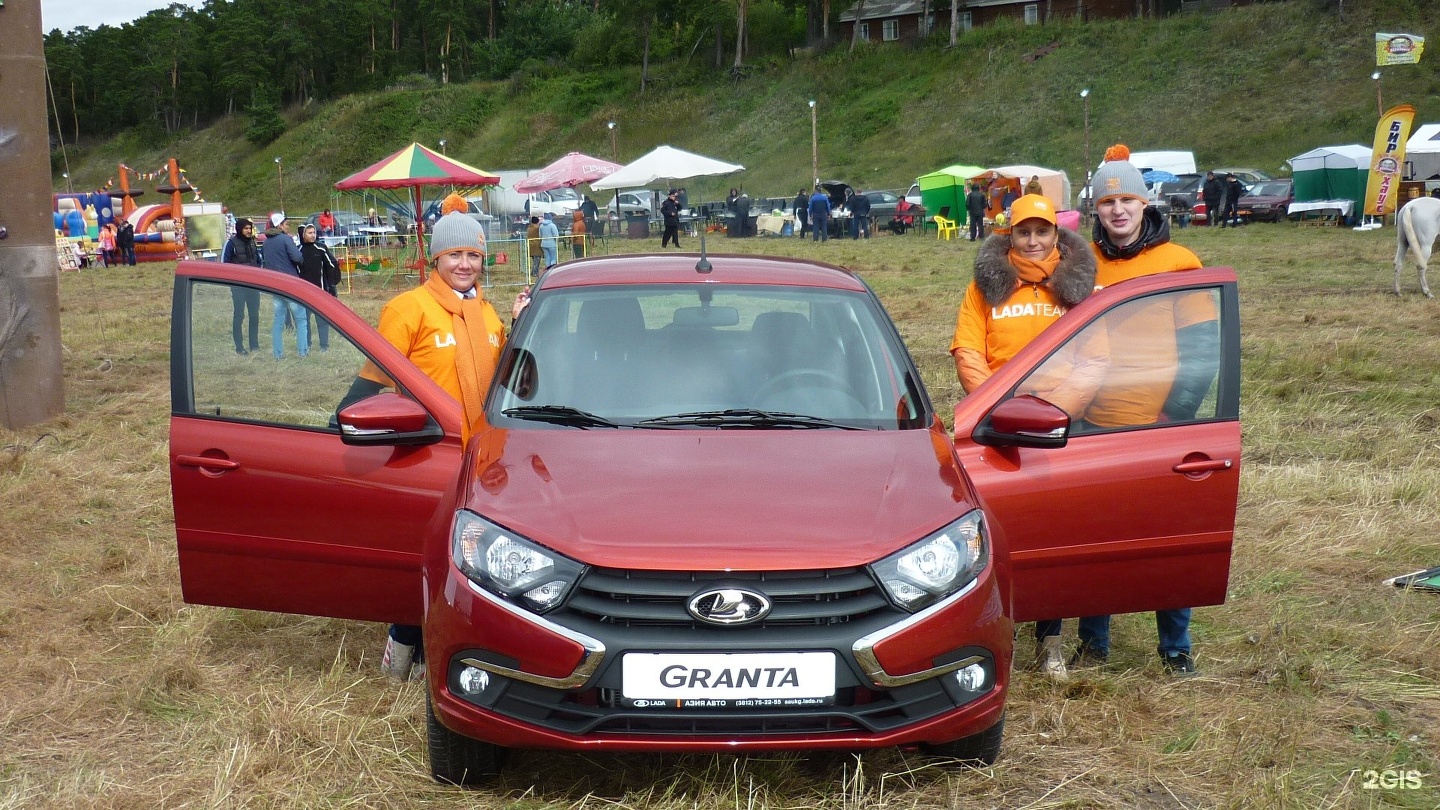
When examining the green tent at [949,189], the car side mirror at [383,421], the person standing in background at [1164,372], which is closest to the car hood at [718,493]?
the car side mirror at [383,421]

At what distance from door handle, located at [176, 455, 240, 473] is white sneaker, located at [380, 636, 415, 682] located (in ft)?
2.76

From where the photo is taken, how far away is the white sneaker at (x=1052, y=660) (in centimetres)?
469

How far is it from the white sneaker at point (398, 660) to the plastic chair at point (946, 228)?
113 ft

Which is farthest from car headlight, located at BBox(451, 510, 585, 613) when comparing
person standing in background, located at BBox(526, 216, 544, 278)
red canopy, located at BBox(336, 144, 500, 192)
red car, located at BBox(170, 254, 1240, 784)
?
person standing in background, located at BBox(526, 216, 544, 278)

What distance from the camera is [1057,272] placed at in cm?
495

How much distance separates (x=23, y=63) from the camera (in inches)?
380

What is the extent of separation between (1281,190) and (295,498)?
36.1 meters

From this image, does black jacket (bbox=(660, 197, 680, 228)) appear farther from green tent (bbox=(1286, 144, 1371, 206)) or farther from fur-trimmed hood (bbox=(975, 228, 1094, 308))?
fur-trimmed hood (bbox=(975, 228, 1094, 308))

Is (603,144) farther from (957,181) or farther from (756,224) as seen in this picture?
(957,181)

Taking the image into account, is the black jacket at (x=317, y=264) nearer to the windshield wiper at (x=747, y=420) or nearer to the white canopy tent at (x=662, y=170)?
the windshield wiper at (x=747, y=420)

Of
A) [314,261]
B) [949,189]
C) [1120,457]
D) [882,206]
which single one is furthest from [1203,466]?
[882,206]

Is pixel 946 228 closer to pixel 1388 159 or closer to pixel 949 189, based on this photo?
pixel 949 189

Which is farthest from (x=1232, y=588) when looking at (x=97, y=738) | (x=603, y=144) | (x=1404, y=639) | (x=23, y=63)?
(x=603, y=144)

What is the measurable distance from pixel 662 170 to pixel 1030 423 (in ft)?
107
